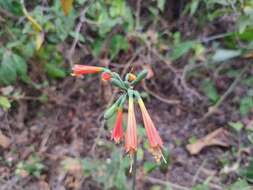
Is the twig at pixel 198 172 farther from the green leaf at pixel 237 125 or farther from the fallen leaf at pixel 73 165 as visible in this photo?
the fallen leaf at pixel 73 165

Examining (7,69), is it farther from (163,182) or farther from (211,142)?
(211,142)

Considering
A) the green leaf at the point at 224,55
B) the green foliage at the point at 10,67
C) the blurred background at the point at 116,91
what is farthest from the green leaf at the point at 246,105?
the green foliage at the point at 10,67

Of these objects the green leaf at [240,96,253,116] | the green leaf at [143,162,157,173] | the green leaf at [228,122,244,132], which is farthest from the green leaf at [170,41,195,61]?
the green leaf at [143,162,157,173]

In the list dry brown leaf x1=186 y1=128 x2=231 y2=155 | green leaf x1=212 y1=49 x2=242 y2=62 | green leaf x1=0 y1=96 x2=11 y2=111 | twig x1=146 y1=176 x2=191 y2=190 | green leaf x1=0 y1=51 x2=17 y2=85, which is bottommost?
twig x1=146 y1=176 x2=191 y2=190

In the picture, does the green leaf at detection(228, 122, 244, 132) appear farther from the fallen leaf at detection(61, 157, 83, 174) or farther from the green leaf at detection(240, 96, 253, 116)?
the fallen leaf at detection(61, 157, 83, 174)

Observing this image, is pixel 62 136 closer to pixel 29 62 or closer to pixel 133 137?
pixel 29 62

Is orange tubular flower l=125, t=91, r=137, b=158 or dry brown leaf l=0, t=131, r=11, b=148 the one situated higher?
A: orange tubular flower l=125, t=91, r=137, b=158

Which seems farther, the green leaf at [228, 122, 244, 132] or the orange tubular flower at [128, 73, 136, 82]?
the green leaf at [228, 122, 244, 132]

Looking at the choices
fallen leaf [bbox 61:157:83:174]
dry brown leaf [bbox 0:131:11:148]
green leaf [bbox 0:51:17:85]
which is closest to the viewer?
fallen leaf [bbox 61:157:83:174]
